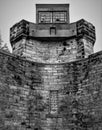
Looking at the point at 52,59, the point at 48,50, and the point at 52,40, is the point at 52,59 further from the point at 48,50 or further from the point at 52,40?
the point at 52,40

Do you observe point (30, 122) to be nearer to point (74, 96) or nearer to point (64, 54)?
point (74, 96)

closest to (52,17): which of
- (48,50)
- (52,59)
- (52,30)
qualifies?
(52,30)

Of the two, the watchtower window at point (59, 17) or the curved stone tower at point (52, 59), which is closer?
the curved stone tower at point (52, 59)

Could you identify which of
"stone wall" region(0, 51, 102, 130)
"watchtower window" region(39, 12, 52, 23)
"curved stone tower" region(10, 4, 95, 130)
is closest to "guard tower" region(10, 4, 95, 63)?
"curved stone tower" region(10, 4, 95, 130)

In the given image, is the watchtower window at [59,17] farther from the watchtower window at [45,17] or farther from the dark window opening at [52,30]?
the dark window opening at [52,30]

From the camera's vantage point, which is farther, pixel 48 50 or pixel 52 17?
pixel 52 17

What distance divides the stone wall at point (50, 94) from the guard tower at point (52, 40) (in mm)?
1610

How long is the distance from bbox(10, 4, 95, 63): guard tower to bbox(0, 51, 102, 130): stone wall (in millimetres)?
1610

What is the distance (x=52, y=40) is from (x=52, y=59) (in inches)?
41.9

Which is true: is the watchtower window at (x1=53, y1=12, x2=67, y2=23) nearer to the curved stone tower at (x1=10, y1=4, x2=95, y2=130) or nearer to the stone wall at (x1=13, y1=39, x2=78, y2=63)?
the curved stone tower at (x1=10, y1=4, x2=95, y2=130)

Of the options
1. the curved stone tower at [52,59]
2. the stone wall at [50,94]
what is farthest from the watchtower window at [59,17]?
the stone wall at [50,94]

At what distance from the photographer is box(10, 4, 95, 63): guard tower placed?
1338 cm

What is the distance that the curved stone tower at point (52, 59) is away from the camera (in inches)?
433

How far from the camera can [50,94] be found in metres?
11.5
